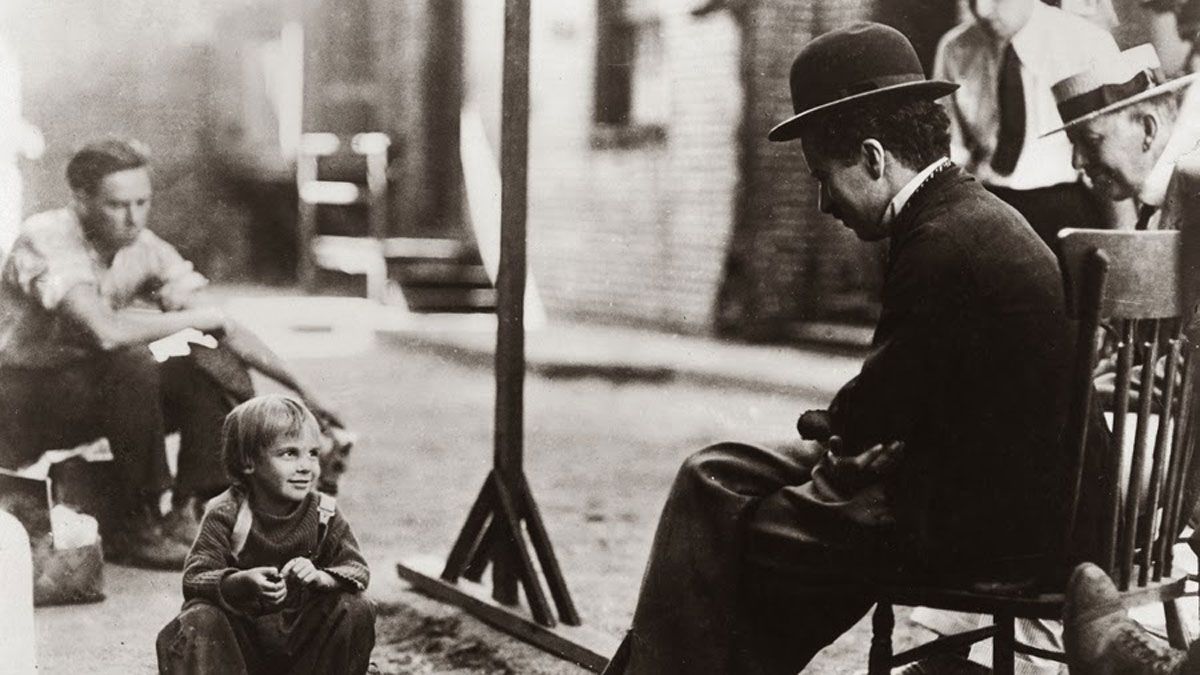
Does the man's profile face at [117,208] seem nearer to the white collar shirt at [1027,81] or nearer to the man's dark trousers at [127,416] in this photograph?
the man's dark trousers at [127,416]

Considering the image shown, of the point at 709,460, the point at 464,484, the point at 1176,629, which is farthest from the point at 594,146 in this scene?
the point at 709,460

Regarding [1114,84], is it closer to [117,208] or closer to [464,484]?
[117,208]

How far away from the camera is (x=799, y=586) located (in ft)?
8.95

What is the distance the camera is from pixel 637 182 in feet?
35.1

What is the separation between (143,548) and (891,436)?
2.72 m

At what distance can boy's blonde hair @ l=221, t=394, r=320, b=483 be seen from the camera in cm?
303

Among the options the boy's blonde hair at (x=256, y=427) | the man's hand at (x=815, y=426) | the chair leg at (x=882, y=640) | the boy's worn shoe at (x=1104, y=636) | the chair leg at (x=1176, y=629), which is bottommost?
the chair leg at (x=1176, y=629)

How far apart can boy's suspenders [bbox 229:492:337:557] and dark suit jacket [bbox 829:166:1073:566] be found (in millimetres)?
1182

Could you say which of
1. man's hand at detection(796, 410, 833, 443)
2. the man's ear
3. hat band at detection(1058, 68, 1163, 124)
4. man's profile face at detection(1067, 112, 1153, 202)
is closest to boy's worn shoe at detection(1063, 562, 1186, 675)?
man's hand at detection(796, 410, 833, 443)

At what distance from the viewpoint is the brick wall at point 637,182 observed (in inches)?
389

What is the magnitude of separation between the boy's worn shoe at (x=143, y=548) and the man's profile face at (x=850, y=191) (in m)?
2.59

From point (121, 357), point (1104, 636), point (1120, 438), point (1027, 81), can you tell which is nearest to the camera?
point (1104, 636)

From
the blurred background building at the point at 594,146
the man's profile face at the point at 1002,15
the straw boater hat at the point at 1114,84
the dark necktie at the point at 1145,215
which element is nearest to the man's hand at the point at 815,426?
the dark necktie at the point at 1145,215

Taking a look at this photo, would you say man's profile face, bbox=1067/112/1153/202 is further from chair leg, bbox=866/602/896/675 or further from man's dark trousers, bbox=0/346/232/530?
man's dark trousers, bbox=0/346/232/530
